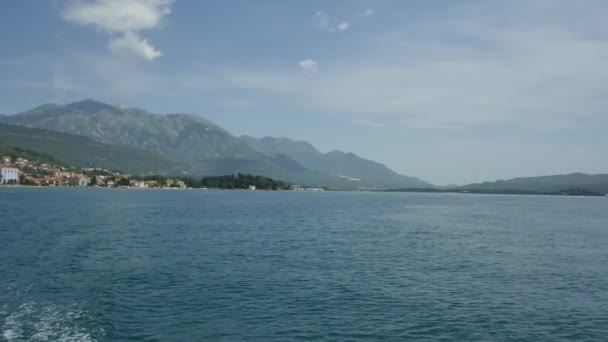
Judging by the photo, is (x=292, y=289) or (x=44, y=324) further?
(x=292, y=289)

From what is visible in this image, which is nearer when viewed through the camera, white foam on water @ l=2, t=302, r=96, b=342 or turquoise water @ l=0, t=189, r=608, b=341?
white foam on water @ l=2, t=302, r=96, b=342

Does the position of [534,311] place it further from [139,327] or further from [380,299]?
[139,327]

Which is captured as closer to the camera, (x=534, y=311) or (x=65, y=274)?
(x=534, y=311)

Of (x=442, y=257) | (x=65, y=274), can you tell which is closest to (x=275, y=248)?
(x=442, y=257)

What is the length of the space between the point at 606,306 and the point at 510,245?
30892 mm

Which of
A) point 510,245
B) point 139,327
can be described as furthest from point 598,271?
point 139,327

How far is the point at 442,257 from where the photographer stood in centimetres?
4853

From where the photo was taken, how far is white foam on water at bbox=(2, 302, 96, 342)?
73.7 ft

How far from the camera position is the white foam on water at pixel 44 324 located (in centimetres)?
2247

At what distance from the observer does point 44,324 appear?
79.0ft

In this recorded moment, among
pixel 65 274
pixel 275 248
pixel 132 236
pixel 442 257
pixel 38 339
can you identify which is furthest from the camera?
pixel 132 236

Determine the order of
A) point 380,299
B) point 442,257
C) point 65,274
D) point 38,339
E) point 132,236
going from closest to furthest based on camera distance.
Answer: point 38,339
point 380,299
point 65,274
point 442,257
point 132,236

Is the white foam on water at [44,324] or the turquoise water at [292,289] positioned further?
the turquoise water at [292,289]

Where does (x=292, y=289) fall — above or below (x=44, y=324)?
above
